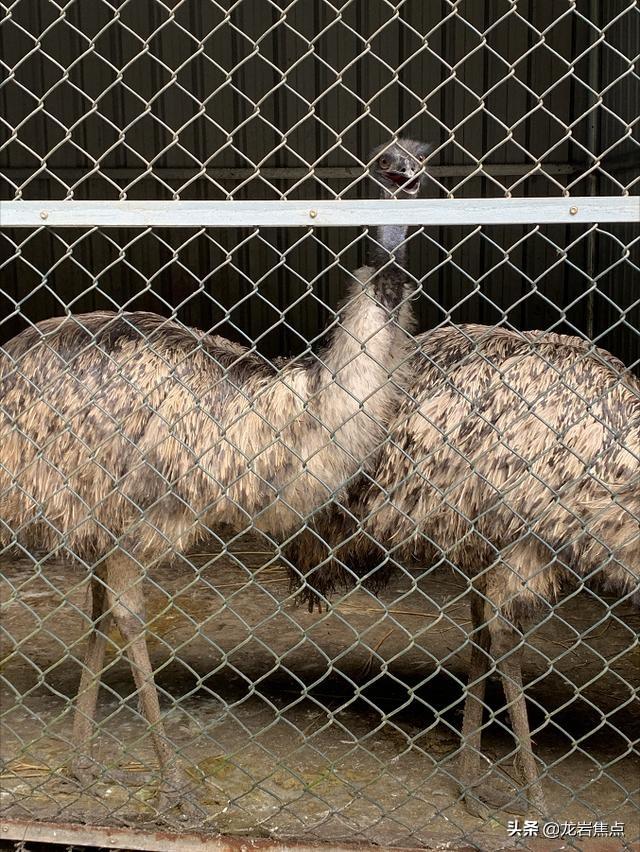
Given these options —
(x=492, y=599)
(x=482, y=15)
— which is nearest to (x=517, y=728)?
(x=492, y=599)

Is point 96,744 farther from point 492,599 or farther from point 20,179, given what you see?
point 20,179

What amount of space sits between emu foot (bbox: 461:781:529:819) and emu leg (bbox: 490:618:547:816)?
0.23ft

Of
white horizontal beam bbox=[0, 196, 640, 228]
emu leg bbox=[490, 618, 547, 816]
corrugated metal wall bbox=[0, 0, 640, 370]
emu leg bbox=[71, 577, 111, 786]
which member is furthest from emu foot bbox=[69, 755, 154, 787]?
corrugated metal wall bbox=[0, 0, 640, 370]

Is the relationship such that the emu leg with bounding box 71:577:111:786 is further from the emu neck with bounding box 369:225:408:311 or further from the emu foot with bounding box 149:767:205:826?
the emu neck with bounding box 369:225:408:311

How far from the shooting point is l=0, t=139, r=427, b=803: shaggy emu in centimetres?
344

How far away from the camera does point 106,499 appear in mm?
3477

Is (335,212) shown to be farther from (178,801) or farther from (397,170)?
(178,801)

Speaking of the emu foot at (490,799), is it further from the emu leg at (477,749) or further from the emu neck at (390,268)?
the emu neck at (390,268)

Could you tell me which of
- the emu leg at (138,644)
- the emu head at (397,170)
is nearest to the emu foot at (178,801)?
the emu leg at (138,644)

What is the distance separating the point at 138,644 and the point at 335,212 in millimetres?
1839

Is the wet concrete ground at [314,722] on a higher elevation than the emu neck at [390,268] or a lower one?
lower

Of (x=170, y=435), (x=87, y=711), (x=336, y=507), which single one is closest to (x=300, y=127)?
(x=336, y=507)

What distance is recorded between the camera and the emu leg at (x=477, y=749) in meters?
3.60

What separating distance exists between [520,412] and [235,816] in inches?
65.7
